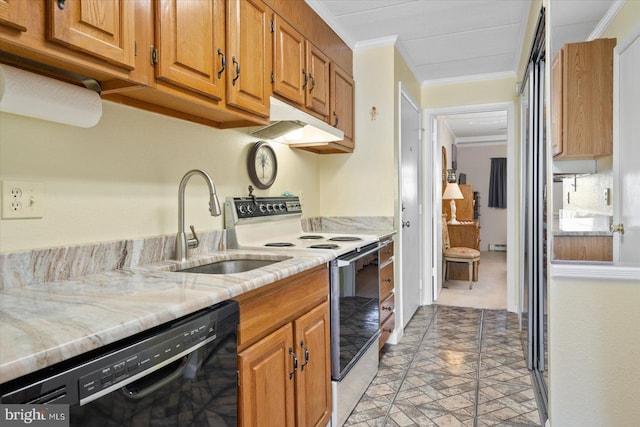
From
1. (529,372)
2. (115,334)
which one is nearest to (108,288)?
(115,334)

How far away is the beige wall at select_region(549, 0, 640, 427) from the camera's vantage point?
1653mm

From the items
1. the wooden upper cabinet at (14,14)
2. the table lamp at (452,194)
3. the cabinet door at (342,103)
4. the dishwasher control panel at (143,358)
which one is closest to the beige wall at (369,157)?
the cabinet door at (342,103)

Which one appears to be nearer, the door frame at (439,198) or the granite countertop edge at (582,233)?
the granite countertop edge at (582,233)

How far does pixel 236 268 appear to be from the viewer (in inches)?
74.5

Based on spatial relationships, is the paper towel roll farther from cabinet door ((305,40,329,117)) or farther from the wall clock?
cabinet door ((305,40,329,117))

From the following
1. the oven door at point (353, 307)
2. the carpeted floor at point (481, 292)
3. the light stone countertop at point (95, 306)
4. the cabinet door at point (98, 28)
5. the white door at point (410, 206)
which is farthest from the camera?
the carpeted floor at point (481, 292)

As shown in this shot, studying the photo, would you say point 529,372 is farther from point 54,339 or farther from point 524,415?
point 54,339

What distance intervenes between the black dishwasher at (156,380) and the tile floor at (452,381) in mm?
1183

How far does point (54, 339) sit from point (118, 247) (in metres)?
0.82

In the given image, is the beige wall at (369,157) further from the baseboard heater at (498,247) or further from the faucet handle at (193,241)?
the baseboard heater at (498,247)

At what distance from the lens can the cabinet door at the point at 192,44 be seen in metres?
1.35

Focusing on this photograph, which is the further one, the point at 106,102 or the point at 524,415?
the point at 524,415

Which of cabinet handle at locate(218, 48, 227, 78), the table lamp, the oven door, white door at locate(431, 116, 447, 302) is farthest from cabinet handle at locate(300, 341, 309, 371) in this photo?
the table lamp

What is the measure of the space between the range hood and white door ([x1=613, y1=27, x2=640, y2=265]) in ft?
4.75
